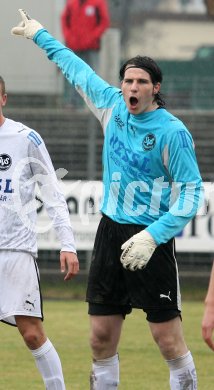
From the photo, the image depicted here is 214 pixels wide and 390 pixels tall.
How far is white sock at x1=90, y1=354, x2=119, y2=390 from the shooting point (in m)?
7.61

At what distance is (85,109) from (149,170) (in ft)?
41.6

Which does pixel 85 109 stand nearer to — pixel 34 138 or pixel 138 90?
pixel 34 138

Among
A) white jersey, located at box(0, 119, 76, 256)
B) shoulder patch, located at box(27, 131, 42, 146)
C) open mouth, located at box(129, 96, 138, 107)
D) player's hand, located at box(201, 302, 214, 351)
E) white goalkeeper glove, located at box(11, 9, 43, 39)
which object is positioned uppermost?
white goalkeeper glove, located at box(11, 9, 43, 39)

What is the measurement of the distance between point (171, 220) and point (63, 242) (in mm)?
758

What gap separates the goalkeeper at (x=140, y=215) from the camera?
7.41 meters

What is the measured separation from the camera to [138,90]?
7.40 m

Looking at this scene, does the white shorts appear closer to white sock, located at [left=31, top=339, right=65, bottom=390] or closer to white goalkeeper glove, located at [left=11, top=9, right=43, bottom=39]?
white sock, located at [left=31, top=339, right=65, bottom=390]

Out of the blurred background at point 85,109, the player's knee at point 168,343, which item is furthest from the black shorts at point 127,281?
the blurred background at point 85,109

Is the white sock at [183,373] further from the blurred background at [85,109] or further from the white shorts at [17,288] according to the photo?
the blurred background at [85,109]

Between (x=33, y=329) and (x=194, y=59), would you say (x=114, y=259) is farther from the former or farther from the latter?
(x=194, y=59)

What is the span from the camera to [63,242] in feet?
24.9

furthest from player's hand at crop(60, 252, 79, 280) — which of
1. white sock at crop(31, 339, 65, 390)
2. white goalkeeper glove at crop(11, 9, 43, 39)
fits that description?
white goalkeeper glove at crop(11, 9, 43, 39)

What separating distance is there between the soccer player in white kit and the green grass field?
178 centimetres

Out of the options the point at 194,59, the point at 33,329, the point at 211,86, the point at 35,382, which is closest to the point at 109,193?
the point at 33,329
